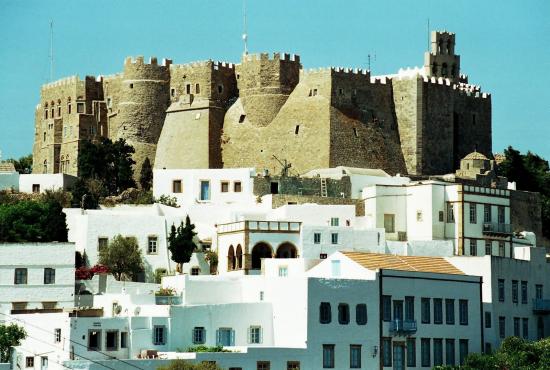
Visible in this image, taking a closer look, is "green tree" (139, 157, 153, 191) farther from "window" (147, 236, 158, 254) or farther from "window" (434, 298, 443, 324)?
"window" (434, 298, 443, 324)

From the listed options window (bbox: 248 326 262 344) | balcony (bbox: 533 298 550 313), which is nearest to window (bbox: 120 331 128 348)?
window (bbox: 248 326 262 344)

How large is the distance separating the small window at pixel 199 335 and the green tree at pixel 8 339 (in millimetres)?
6303

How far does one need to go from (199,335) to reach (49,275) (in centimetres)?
998

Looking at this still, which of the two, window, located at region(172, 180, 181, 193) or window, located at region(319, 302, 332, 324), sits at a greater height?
window, located at region(172, 180, 181, 193)

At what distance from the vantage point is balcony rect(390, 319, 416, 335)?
196 ft

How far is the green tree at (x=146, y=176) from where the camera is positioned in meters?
90.2

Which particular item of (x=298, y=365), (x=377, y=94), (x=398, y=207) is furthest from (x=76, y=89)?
(x=298, y=365)

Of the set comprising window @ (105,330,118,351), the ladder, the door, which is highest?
the ladder

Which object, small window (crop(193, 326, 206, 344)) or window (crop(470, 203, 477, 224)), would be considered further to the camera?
window (crop(470, 203, 477, 224))

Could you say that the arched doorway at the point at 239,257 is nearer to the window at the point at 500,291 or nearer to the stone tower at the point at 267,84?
the window at the point at 500,291

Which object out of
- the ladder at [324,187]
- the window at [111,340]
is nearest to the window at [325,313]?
the window at [111,340]

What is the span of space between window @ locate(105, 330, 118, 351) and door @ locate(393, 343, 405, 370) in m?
10.8

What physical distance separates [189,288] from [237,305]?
3.37 m

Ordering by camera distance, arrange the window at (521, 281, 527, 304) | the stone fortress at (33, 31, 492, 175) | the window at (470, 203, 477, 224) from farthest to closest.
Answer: the stone fortress at (33, 31, 492, 175), the window at (470, 203, 477, 224), the window at (521, 281, 527, 304)
